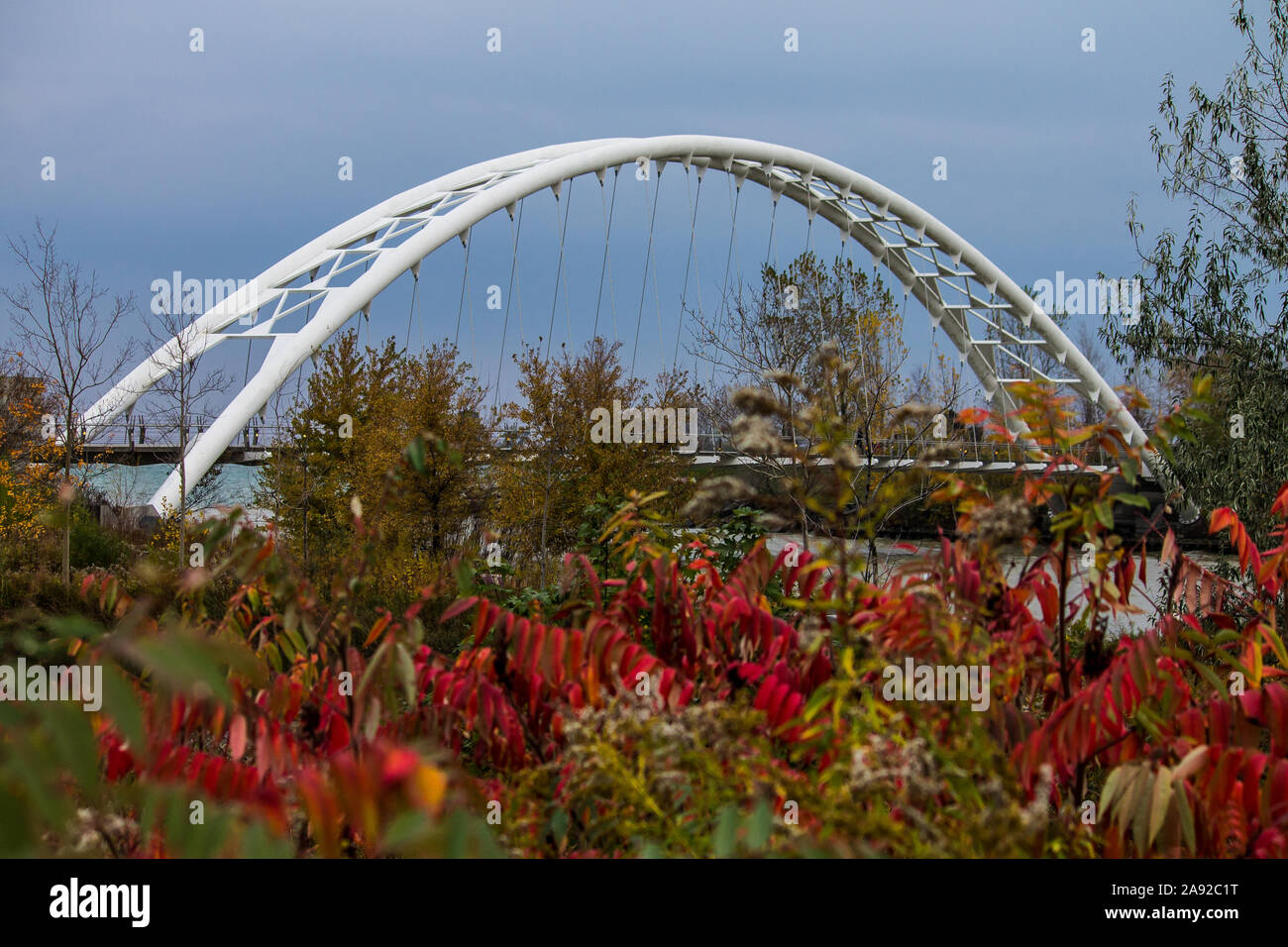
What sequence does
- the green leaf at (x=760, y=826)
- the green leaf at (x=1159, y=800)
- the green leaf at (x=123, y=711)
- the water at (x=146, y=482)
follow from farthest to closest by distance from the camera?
the water at (x=146, y=482) < the green leaf at (x=1159, y=800) < the green leaf at (x=760, y=826) < the green leaf at (x=123, y=711)

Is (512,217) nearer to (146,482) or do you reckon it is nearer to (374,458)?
(374,458)

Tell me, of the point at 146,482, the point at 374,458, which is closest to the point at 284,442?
the point at 374,458

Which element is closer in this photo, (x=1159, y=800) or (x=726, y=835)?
(x=726, y=835)

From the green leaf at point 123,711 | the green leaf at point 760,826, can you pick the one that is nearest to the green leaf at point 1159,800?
the green leaf at point 760,826

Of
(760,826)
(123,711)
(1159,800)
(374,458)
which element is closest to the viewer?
(123,711)

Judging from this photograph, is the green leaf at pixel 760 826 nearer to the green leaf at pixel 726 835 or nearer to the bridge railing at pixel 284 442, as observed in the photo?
the green leaf at pixel 726 835

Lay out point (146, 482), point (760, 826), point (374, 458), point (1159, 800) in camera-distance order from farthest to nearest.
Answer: point (146, 482) < point (374, 458) < point (1159, 800) < point (760, 826)

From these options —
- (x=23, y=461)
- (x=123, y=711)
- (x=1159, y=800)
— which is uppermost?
(x=23, y=461)

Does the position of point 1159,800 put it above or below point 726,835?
below

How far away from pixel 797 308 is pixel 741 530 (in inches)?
677

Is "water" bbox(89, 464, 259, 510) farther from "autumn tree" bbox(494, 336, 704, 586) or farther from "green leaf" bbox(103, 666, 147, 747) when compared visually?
"green leaf" bbox(103, 666, 147, 747)
